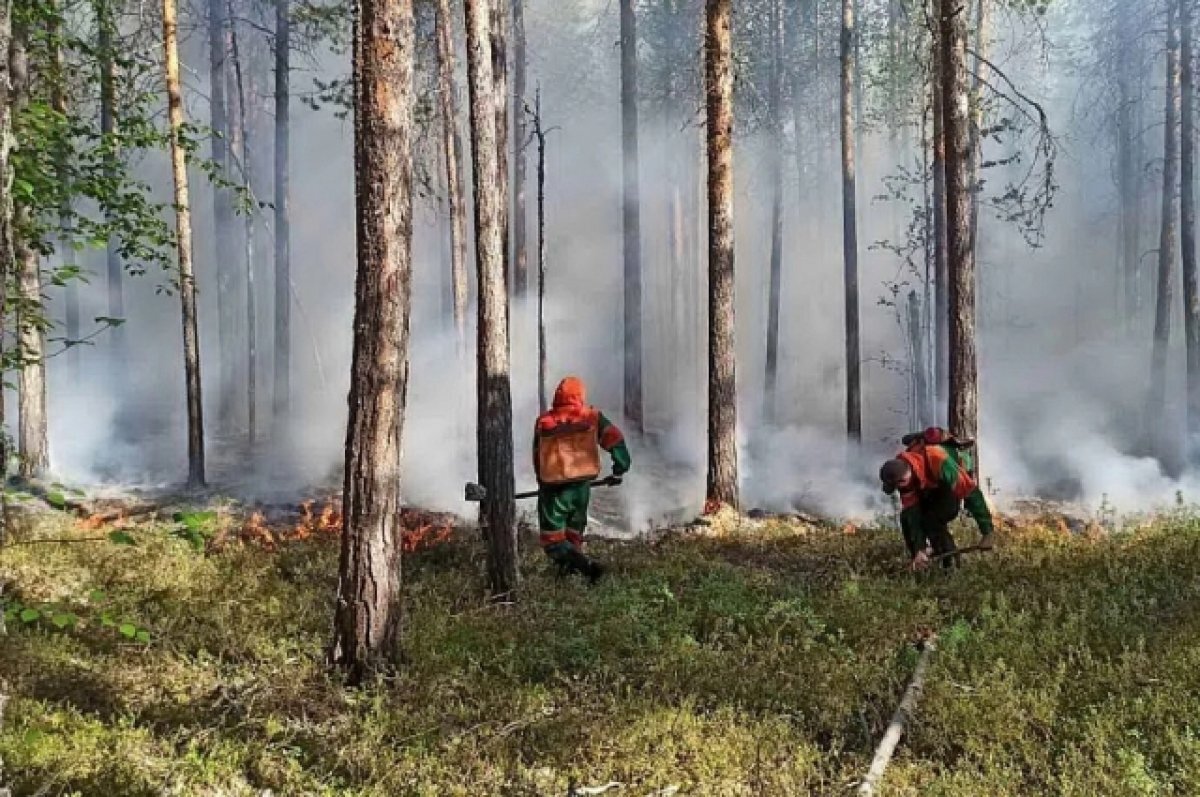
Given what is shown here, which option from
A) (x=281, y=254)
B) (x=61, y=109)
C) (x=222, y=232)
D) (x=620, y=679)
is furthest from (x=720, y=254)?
(x=222, y=232)

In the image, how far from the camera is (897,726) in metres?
4.59

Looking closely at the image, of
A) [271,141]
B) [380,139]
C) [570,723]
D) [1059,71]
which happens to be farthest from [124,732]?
[1059,71]

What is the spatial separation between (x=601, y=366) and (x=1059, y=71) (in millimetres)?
37931

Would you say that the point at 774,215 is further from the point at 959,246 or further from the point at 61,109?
the point at 61,109

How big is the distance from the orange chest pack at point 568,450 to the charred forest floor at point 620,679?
1.05 metres

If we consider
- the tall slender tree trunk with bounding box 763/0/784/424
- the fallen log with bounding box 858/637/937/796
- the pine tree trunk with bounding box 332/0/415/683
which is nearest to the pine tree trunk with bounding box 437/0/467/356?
the tall slender tree trunk with bounding box 763/0/784/424

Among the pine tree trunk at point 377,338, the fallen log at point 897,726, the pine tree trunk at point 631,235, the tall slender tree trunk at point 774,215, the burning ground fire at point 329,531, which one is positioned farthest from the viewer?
the tall slender tree trunk at point 774,215

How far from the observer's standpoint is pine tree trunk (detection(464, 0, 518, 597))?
25.0ft

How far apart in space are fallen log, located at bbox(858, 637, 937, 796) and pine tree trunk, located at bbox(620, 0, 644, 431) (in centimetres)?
1556

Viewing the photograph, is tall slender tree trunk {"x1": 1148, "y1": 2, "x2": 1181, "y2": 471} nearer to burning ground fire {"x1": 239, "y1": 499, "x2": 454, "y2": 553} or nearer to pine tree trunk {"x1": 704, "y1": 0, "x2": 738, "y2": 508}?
pine tree trunk {"x1": 704, "y1": 0, "x2": 738, "y2": 508}

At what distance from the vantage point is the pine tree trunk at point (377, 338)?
5.37 metres

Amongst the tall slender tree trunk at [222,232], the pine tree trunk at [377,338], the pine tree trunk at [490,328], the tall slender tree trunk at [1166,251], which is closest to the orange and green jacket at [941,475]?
the pine tree trunk at [490,328]

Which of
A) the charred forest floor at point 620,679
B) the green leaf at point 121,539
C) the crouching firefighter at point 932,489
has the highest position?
the green leaf at point 121,539

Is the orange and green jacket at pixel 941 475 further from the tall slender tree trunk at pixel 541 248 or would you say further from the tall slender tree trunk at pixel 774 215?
the tall slender tree trunk at pixel 774 215
